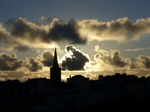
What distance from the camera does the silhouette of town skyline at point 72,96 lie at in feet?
389

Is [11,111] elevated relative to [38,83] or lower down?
lower down

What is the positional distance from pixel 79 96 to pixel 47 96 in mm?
13377

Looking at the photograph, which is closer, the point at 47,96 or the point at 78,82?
the point at 47,96

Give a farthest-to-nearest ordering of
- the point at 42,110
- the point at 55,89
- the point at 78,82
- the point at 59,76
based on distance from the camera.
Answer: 1. the point at 59,76
2. the point at 78,82
3. the point at 55,89
4. the point at 42,110

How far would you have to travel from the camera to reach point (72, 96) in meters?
127

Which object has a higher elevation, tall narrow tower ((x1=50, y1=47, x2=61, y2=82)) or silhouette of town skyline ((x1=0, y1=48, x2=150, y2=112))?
tall narrow tower ((x1=50, y1=47, x2=61, y2=82))

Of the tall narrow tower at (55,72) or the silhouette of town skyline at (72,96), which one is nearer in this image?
the silhouette of town skyline at (72,96)

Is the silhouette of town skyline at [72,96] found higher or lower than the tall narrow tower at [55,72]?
lower

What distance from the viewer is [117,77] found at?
172m

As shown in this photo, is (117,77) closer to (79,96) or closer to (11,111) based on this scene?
(79,96)

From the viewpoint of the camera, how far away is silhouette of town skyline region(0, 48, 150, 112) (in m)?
119

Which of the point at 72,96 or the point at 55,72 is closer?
the point at 72,96

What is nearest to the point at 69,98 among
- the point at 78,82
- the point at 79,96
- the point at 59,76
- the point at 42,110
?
the point at 79,96

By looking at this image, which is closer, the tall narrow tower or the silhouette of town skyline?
the silhouette of town skyline
